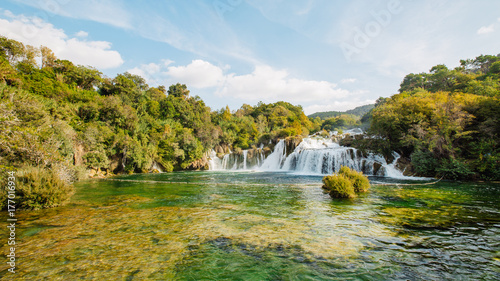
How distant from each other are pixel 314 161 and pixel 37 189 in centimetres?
2453

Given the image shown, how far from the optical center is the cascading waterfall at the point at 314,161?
2238cm

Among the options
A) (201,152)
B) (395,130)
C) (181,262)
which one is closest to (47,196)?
(181,262)

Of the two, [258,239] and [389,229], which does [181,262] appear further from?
[389,229]

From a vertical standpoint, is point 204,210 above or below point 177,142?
below

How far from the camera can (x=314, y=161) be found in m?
25.7

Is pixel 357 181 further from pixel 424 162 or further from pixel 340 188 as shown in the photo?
pixel 424 162

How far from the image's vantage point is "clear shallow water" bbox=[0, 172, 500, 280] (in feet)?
10.6

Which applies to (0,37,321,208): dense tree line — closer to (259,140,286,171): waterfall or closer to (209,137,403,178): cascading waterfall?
(209,137,403,178): cascading waterfall

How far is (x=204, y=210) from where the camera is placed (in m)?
7.29

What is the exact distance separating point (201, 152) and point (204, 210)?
103ft

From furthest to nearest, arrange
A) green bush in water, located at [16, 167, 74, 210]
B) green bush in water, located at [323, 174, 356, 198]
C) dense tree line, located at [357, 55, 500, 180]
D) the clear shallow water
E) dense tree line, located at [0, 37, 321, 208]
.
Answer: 1. dense tree line, located at [357, 55, 500, 180]
2. dense tree line, located at [0, 37, 321, 208]
3. green bush in water, located at [323, 174, 356, 198]
4. green bush in water, located at [16, 167, 74, 210]
5. the clear shallow water
